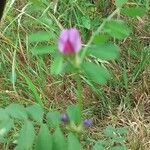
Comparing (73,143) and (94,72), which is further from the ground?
(94,72)

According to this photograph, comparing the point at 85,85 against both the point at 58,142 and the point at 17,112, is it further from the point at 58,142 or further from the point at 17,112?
the point at 58,142

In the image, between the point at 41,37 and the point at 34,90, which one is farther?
the point at 34,90

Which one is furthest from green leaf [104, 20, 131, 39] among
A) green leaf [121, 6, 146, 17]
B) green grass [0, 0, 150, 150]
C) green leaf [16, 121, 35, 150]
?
green grass [0, 0, 150, 150]

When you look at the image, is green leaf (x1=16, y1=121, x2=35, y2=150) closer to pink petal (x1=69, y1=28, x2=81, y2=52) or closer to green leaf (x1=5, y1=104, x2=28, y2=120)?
green leaf (x1=5, y1=104, x2=28, y2=120)

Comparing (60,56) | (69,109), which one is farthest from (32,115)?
(60,56)

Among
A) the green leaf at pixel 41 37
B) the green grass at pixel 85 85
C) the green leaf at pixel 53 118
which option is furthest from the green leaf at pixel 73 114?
the green grass at pixel 85 85

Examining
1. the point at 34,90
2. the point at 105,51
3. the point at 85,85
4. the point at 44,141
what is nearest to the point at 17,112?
the point at 44,141

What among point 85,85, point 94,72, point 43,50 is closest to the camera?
point 94,72
